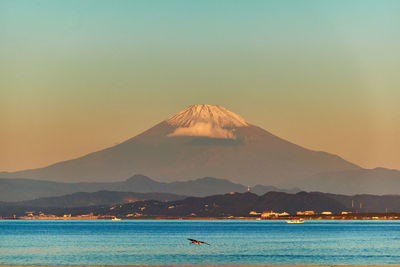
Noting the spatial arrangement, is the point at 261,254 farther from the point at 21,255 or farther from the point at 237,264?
the point at 21,255

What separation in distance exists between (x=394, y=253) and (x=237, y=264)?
88.8 feet

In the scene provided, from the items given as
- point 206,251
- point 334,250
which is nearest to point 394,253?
point 334,250

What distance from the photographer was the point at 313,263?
97.1m

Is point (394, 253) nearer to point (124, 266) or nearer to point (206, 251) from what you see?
point (206, 251)

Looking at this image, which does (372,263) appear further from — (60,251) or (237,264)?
(60,251)

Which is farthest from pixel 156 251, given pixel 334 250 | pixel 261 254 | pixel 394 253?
pixel 394 253

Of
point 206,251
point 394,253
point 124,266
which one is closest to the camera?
point 124,266

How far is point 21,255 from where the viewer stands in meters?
114

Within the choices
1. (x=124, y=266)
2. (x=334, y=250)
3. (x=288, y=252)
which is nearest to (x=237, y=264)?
(x=124, y=266)

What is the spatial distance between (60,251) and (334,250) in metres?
39.9

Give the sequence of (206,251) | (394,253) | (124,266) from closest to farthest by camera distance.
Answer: (124,266), (394,253), (206,251)

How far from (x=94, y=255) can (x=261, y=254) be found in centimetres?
2233

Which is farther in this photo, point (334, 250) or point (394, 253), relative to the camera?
point (334, 250)

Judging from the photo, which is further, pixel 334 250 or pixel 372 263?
pixel 334 250
